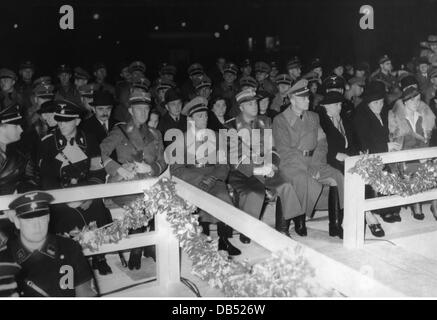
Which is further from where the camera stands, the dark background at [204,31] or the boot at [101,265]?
the dark background at [204,31]

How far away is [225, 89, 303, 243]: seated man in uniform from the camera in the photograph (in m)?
5.25

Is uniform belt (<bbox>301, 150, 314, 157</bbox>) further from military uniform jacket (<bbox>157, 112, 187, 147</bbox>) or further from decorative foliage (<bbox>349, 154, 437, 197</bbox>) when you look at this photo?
military uniform jacket (<bbox>157, 112, 187, 147</bbox>)

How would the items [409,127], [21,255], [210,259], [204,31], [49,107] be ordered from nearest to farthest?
1. [21,255]
2. [210,259]
3. [49,107]
4. [409,127]
5. [204,31]

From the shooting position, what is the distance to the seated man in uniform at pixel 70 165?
4.36m

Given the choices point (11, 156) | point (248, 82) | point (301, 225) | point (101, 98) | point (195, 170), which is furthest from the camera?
point (248, 82)

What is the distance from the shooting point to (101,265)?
452 centimetres

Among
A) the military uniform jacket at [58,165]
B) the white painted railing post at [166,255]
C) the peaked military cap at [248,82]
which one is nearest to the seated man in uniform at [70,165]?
the military uniform jacket at [58,165]

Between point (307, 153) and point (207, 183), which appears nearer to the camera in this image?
point (207, 183)

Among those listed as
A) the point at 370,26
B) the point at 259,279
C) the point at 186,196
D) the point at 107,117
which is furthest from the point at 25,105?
the point at 370,26

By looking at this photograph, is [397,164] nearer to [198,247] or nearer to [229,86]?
[198,247]

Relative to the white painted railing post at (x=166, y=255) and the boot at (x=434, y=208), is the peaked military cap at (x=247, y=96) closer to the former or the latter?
the white painted railing post at (x=166, y=255)

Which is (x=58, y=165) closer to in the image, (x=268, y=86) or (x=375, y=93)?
(x=375, y=93)

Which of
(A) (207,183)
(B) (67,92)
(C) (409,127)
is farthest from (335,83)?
(B) (67,92)

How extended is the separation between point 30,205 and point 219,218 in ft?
3.87
